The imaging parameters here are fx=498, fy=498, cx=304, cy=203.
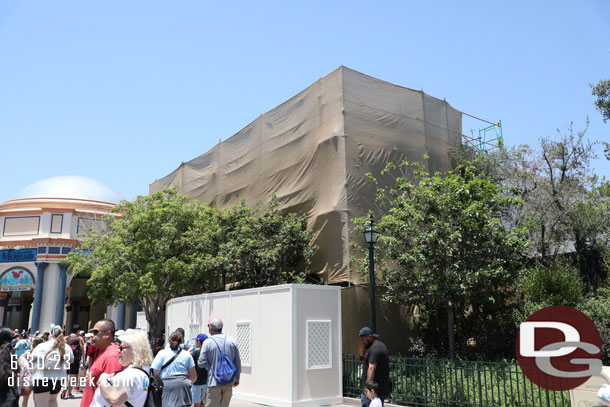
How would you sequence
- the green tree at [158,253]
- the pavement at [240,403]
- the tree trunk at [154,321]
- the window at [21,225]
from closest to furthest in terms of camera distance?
the pavement at [240,403] < the green tree at [158,253] < the tree trunk at [154,321] < the window at [21,225]

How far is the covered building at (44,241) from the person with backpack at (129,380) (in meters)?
30.5

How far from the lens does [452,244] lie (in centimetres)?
1345

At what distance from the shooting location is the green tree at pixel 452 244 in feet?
43.0

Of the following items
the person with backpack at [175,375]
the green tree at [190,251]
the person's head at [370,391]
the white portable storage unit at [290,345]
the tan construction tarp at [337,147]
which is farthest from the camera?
the green tree at [190,251]

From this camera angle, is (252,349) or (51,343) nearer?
(51,343)

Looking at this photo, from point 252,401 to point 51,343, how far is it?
5926 mm

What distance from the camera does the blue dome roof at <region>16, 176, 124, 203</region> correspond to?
3922 cm

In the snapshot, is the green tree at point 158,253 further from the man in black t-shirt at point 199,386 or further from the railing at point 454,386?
the man in black t-shirt at point 199,386

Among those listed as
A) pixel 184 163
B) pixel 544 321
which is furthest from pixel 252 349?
pixel 184 163

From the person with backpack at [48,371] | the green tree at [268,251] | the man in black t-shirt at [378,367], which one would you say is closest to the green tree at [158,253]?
the green tree at [268,251]

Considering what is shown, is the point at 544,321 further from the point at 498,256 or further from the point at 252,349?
the point at 252,349

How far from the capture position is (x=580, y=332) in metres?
13.3

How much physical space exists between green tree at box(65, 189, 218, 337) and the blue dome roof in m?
19.3

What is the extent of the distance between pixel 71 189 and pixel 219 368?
37144mm
